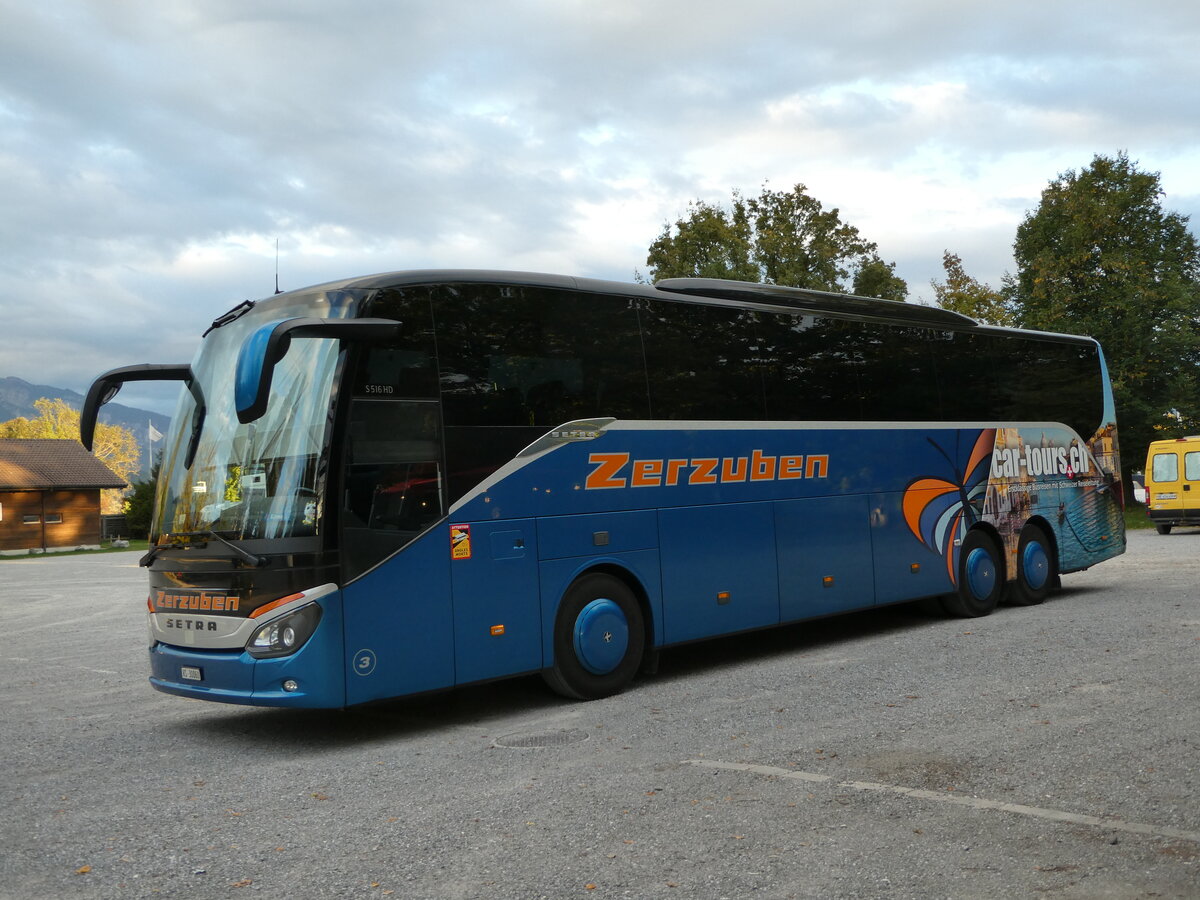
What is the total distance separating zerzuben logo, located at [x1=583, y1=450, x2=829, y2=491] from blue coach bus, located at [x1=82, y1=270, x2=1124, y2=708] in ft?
0.09

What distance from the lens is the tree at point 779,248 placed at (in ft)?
161

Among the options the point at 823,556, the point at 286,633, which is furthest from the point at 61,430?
the point at 286,633

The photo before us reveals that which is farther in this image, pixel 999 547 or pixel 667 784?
pixel 999 547

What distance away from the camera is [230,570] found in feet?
26.9

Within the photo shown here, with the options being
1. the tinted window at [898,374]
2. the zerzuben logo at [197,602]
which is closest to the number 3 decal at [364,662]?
the zerzuben logo at [197,602]

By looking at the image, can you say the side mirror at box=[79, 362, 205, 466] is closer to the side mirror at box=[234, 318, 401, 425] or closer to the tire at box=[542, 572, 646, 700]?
the side mirror at box=[234, 318, 401, 425]

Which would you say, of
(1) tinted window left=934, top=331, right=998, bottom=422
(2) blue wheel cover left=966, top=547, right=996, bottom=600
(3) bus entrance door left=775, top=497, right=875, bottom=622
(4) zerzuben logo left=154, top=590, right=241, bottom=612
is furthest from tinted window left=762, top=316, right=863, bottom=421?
(4) zerzuben logo left=154, top=590, right=241, bottom=612

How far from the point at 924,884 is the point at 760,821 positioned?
1.13 m

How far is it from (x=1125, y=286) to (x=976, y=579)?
114ft

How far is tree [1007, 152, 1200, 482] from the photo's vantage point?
145ft

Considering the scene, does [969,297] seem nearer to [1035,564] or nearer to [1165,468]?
[1165,468]

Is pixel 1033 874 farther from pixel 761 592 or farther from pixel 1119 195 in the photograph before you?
pixel 1119 195

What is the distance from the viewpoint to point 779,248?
49.1m

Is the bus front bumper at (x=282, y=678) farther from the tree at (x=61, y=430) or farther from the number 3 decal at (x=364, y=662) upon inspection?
the tree at (x=61, y=430)
